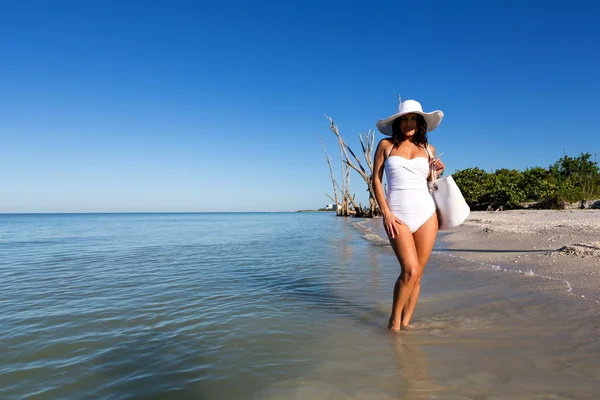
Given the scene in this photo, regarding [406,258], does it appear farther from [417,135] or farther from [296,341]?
[296,341]

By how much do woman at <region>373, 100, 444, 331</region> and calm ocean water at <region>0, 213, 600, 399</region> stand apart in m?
0.61

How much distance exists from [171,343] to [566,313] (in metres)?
3.67

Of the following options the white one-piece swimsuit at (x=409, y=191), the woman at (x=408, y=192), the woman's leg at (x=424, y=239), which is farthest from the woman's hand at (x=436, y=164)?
the woman's leg at (x=424, y=239)

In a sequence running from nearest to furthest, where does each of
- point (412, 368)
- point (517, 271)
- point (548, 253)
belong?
point (412, 368) < point (517, 271) < point (548, 253)

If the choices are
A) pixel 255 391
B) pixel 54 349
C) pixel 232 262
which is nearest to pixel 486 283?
pixel 255 391

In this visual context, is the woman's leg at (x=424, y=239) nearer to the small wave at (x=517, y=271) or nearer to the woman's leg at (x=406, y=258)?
the woman's leg at (x=406, y=258)

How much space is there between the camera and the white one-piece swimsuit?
308cm

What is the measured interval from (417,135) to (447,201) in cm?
63

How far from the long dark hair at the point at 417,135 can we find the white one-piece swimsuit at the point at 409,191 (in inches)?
6.2

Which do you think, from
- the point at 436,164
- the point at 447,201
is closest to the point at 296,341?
the point at 447,201

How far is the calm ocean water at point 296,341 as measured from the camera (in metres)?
2.35

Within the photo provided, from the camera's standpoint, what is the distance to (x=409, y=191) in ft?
10.2

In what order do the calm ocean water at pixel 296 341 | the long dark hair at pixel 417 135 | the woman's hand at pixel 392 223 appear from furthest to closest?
the long dark hair at pixel 417 135 < the woman's hand at pixel 392 223 < the calm ocean water at pixel 296 341

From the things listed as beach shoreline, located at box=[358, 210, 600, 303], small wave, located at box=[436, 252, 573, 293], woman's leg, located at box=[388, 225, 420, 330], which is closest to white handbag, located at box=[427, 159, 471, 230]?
woman's leg, located at box=[388, 225, 420, 330]
